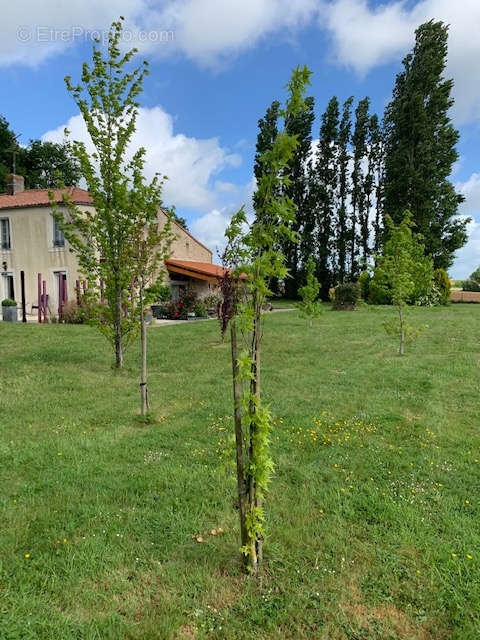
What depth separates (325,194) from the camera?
1473 inches

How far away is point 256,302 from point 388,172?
33.9 meters

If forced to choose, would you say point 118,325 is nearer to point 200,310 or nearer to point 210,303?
point 200,310

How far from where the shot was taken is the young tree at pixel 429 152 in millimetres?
28688

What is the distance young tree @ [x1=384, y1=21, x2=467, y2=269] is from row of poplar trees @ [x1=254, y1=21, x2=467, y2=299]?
0.07m

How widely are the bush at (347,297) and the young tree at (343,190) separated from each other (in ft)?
45.3

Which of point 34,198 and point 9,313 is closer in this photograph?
point 9,313

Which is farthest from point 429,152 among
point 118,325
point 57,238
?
point 118,325

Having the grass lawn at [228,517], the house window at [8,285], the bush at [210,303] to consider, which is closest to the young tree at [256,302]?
the grass lawn at [228,517]

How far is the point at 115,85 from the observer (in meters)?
7.76

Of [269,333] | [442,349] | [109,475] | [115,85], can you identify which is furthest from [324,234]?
[109,475]

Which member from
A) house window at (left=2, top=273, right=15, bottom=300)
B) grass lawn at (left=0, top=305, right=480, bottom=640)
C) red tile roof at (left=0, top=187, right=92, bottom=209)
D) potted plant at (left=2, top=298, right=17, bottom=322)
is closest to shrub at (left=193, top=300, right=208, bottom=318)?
red tile roof at (left=0, top=187, right=92, bottom=209)

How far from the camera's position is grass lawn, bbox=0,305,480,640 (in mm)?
2268

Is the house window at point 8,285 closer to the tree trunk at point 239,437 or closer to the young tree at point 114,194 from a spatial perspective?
the young tree at point 114,194

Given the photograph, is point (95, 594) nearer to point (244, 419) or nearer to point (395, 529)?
point (244, 419)
